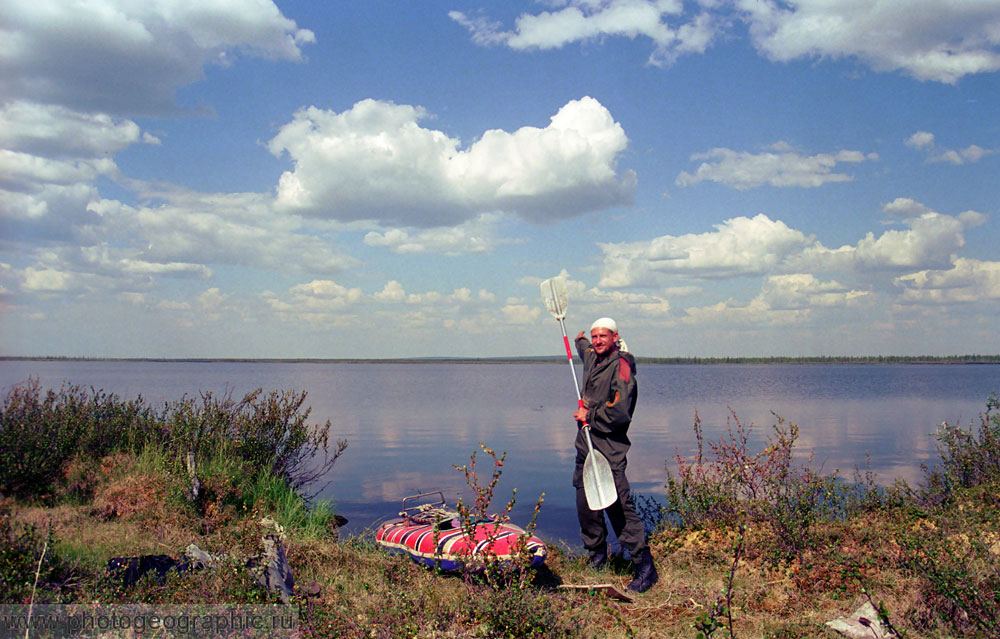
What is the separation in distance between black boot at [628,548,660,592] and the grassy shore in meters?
0.24

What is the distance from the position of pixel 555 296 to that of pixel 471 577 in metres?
3.90

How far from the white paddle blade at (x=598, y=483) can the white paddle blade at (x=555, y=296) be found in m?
2.13

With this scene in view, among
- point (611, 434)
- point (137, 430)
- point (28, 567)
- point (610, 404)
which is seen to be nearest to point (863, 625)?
point (611, 434)

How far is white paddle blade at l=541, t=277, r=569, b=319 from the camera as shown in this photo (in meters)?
8.33

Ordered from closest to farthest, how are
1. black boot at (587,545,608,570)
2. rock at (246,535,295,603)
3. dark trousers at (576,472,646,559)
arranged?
1. rock at (246,535,295,603)
2. dark trousers at (576,472,646,559)
3. black boot at (587,545,608,570)

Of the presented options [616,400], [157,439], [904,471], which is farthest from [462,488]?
[904,471]

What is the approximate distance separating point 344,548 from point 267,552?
77.0 inches

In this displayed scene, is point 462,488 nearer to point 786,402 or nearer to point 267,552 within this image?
point 267,552

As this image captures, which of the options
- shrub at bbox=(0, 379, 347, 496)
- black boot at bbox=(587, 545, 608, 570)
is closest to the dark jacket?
black boot at bbox=(587, 545, 608, 570)

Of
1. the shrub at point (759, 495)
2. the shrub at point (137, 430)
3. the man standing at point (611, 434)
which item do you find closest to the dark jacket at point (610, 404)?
the man standing at point (611, 434)

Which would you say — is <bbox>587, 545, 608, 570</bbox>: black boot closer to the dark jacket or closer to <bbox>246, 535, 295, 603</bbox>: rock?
the dark jacket

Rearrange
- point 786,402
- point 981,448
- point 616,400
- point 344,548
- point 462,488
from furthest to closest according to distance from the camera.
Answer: point 786,402 < point 462,488 < point 981,448 < point 344,548 < point 616,400

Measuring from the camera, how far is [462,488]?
14.6m

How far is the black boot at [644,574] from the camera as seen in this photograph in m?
6.38
